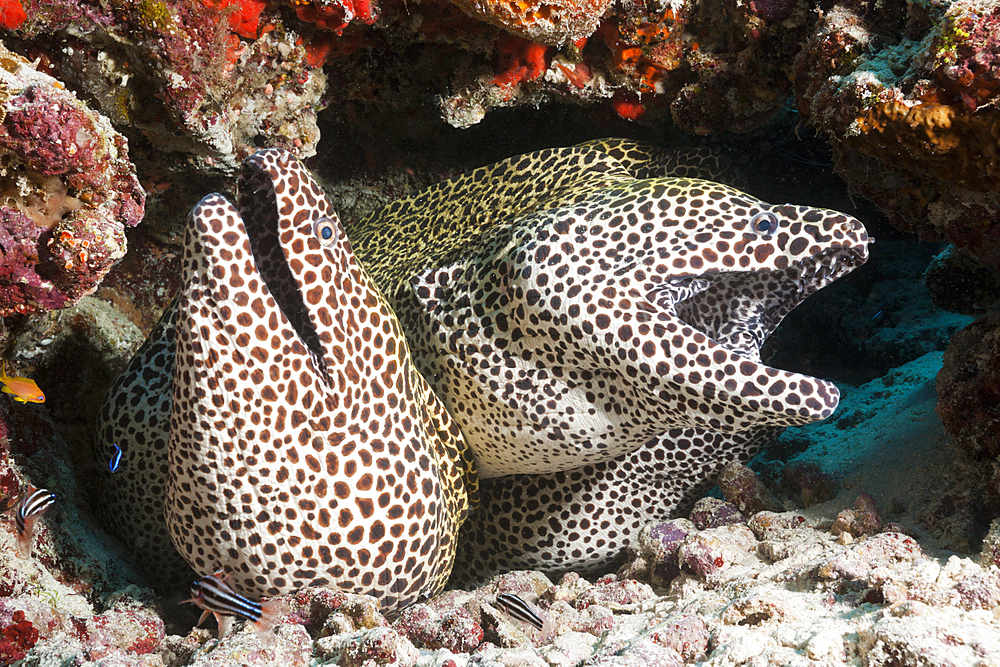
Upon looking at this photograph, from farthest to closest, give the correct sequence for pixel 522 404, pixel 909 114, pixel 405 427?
pixel 522 404 → pixel 405 427 → pixel 909 114

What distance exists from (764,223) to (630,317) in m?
0.80

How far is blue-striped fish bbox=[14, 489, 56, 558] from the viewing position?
2.67 m

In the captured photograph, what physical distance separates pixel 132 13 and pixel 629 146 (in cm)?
294

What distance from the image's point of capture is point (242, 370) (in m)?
2.50

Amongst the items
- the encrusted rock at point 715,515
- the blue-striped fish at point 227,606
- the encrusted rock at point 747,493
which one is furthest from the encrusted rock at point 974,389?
the blue-striped fish at point 227,606

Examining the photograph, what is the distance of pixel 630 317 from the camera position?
2762 mm

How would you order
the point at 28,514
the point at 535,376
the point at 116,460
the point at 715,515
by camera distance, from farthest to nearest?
the point at 715,515 → the point at 116,460 → the point at 535,376 → the point at 28,514

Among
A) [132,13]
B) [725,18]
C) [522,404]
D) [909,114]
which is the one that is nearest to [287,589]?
[522,404]

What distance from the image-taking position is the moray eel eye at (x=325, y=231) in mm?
2662

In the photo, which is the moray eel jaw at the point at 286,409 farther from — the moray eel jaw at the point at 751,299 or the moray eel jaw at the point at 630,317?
the moray eel jaw at the point at 751,299

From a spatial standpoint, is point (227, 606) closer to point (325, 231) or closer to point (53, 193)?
point (325, 231)

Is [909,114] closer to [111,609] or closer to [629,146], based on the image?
[629,146]

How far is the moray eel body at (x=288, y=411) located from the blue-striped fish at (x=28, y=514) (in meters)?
0.55

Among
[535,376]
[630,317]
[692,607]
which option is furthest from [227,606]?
[630,317]
